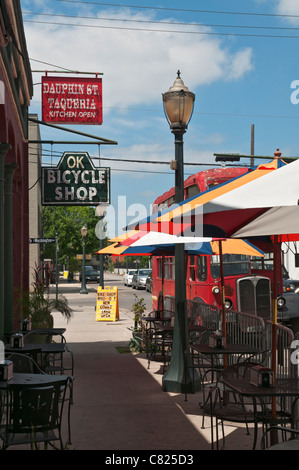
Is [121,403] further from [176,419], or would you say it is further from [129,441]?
[129,441]

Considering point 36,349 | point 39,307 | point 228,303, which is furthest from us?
point 228,303

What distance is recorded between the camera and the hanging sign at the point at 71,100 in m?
15.8

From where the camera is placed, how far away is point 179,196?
934 centimetres

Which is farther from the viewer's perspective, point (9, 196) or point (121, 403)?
point (9, 196)

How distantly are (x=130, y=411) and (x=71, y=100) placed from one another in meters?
10.3

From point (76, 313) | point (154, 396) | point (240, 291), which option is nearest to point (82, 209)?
point (76, 313)

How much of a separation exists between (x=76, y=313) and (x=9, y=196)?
14.1 m

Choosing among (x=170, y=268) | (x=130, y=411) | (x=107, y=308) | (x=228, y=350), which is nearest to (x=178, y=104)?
(x=228, y=350)

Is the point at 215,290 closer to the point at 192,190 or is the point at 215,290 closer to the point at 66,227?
the point at 192,190

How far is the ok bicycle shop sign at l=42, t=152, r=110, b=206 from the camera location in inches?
606

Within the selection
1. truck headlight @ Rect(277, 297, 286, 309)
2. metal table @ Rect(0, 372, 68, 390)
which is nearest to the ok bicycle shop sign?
truck headlight @ Rect(277, 297, 286, 309)

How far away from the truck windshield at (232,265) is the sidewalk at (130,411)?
2.83m
